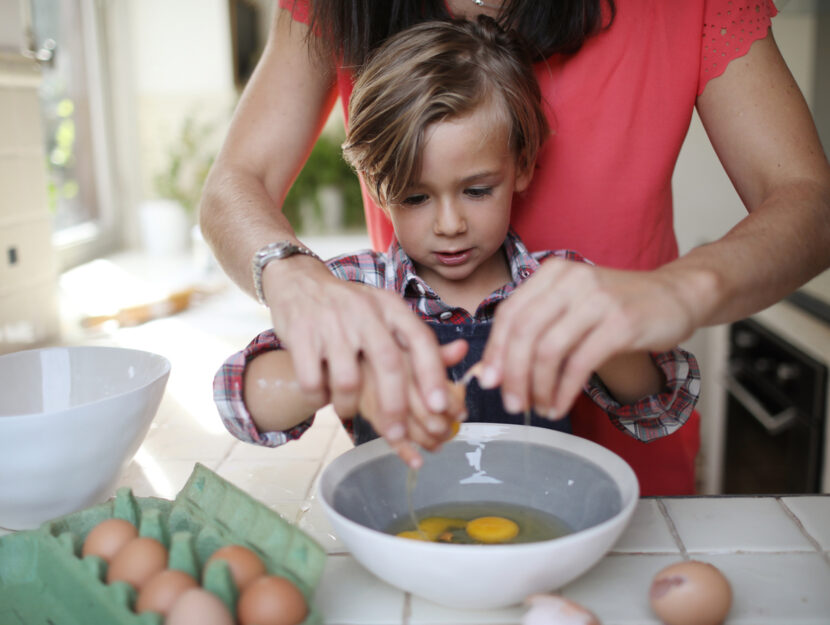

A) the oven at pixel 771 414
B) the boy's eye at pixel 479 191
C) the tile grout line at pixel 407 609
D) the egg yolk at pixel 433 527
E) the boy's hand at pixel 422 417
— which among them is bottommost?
the oven at pixel 771 414

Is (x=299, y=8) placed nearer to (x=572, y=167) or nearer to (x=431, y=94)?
(x=431, y=94)

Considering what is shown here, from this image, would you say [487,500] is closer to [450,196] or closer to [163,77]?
[450,196]

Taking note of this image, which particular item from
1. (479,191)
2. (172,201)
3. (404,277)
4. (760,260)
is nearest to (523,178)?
(479,191)

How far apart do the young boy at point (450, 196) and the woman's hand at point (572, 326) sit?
0.95 feet

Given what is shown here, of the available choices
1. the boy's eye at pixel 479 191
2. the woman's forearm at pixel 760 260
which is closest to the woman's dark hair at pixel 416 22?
the boy's eye at pixel 479 191

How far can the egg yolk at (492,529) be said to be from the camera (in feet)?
2.50

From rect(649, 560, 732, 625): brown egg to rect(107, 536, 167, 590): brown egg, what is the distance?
0.45m

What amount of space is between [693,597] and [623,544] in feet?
0.49

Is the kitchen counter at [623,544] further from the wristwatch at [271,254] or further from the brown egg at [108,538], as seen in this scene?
the wristwatch at [271,254]

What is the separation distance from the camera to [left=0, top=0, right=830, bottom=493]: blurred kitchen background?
7.75ft

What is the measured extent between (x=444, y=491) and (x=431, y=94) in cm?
53

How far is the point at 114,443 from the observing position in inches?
33.3

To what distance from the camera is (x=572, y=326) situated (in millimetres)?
632

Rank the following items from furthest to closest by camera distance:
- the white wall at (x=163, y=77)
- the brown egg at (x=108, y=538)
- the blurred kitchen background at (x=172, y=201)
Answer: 1. the white wall at (x=163, y=77)
2. the blurred kitchen background at (x=172, y=201)
3. the brown egg at (x=108, y=538)
